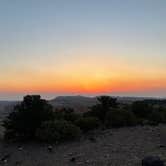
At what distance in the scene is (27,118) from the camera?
95.0 feet

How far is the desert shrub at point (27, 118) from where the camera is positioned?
2828 cm

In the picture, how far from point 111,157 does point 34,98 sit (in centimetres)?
1158

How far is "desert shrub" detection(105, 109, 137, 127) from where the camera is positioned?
29.7 m

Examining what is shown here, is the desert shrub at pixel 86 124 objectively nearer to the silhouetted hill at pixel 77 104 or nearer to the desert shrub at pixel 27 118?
the desert shrub at pixel 27 118

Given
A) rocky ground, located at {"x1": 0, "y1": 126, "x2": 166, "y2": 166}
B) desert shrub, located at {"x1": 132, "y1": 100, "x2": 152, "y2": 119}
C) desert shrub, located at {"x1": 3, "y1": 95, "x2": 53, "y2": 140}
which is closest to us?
Answer: rocky ground, located at {"x1": 0, "y1": 126, "x2": 166, "y2": 166}

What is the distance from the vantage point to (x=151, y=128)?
27453 mm

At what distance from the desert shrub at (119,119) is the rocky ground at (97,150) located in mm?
1593

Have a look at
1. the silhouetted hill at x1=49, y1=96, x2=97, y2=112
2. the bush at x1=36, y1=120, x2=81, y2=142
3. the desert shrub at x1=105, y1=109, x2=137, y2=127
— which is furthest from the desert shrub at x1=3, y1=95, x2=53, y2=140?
the silhouetted hill at x1=49, y1=96, x2=97, y2=112

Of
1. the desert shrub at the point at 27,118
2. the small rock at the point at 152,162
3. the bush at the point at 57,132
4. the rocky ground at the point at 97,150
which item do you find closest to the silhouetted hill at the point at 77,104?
the desert shrub at the point at 27,118

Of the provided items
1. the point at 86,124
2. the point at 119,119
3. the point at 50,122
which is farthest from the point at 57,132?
the point at 119,119

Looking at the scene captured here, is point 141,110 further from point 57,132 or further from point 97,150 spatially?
point 97,150

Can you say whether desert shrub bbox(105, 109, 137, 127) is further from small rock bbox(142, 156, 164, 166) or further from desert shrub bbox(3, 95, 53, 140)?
small rock bbox(142, 156, 164, 166)

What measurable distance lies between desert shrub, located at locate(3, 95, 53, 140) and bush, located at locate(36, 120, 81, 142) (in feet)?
6.86

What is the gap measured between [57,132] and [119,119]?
5850 millimetres
